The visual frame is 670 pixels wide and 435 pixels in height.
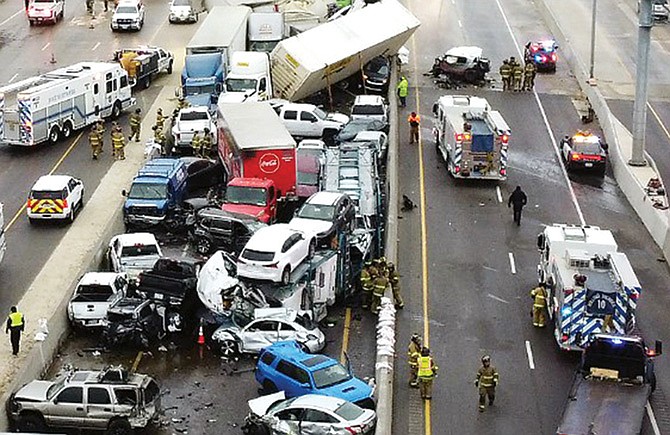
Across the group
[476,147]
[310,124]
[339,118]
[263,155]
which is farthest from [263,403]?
[339,118]

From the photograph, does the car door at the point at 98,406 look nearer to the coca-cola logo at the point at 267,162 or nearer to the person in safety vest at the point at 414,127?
the coca-cola logo at the point at 267,162

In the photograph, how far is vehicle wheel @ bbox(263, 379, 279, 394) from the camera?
3016 centimetres

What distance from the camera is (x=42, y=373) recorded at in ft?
104

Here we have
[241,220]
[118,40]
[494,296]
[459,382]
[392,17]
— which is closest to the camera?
[459,382]

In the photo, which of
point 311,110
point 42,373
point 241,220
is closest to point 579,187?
point 311,110

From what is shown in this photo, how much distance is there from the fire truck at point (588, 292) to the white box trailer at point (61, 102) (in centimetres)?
2176

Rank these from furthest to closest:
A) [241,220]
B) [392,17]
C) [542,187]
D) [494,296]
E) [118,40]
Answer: [118,40] < [392,17] < [542,187] < [241,220] < [494,296]

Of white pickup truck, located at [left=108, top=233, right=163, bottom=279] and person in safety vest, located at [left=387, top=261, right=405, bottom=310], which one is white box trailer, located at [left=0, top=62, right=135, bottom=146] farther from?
person in safety vest, located at [left=387, top=261, right=405, bottom=310]

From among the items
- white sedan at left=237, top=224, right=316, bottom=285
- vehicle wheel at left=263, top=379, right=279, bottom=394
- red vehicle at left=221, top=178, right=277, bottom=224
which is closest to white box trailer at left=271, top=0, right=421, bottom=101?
red vehicle at left=221, top=178, right=277, bottom=224

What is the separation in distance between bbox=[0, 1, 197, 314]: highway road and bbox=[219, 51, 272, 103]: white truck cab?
4.21 meters

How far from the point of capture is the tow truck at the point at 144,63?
187 feet

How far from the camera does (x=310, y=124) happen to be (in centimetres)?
4984

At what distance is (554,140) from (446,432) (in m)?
25.3

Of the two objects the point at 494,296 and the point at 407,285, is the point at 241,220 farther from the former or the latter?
the point at 494,296
